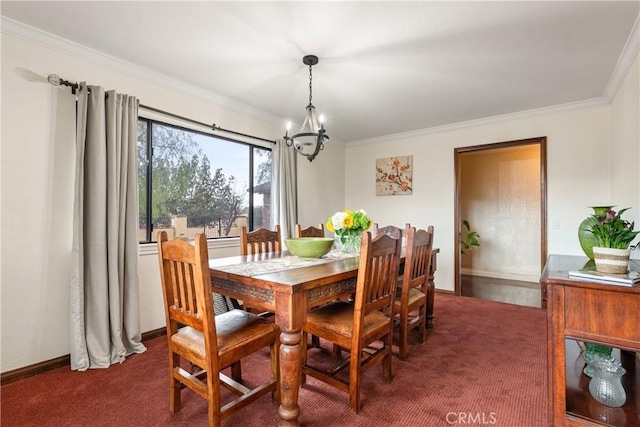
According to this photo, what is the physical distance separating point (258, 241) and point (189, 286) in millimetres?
1319

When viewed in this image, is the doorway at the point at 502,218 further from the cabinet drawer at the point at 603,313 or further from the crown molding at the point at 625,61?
the cabinet drawer at the point at 603,313

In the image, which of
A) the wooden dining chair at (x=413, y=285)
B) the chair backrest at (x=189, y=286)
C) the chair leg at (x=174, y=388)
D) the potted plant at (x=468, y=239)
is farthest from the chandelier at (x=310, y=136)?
the potted plant at (x=468, y=239)

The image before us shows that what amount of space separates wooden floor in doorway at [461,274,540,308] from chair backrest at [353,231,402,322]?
289 centimetres

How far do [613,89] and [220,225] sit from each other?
420 centimetres

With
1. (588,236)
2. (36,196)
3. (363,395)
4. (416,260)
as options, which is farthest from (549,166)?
(36,196)

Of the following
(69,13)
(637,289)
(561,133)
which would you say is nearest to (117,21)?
(69,13)

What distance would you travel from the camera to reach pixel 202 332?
1556mm

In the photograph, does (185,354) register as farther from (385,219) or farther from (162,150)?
(385,219)

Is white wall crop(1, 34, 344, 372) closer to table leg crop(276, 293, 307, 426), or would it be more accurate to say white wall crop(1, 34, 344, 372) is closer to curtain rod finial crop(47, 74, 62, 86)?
curtain rod finial crop(47, 74, 62, 86)

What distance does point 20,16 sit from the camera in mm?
2002

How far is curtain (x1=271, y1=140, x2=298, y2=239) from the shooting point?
12.9 ft

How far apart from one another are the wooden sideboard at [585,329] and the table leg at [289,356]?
3.88 feet

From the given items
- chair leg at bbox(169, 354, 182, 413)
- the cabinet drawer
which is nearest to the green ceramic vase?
the cabinet drawer

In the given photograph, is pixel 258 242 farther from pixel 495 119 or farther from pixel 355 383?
pixel 495 119
